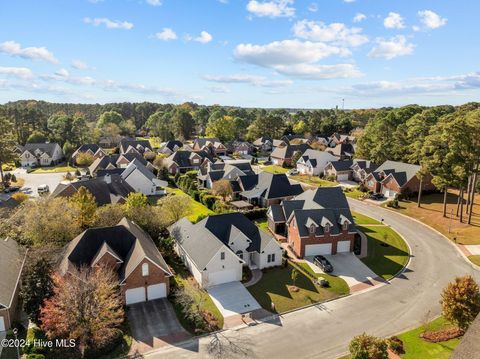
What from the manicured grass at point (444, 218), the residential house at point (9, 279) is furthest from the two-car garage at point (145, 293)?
the manicured grass at point (444, 218)

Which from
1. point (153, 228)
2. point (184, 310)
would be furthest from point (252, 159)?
point (184, 310)

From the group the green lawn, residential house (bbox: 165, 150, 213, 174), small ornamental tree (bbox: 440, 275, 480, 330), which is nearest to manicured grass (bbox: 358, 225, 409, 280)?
the green lawn

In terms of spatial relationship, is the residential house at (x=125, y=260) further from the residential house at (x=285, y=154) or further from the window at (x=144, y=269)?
the residential house at (x=285, y=154)

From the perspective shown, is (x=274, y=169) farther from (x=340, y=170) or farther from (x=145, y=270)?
(x=145, y=270)

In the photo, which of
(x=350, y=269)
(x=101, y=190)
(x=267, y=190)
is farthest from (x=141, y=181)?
(x=350, y=269)

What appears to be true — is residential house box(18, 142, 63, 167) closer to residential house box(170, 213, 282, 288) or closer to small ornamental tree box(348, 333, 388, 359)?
residential house box(170, 213, 282, 288)

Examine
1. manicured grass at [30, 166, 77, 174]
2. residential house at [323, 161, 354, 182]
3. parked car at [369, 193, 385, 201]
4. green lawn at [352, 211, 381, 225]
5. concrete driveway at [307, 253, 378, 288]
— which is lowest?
concrete driveway at [307, 253, 378, 288]
